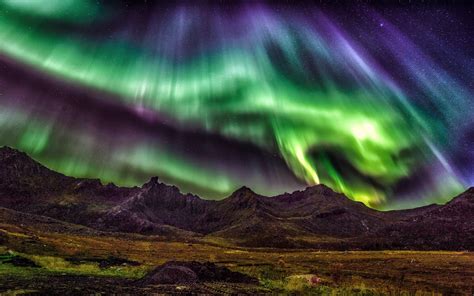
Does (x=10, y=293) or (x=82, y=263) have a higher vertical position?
(x=82, y=263)

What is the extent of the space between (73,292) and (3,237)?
63223mm

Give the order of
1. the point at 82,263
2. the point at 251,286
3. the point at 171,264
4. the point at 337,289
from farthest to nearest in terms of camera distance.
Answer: the point at 82,263, the point at 171,264, the point at 251,286, the point at 337,289

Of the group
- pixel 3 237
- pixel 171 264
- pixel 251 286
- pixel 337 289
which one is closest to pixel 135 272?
pixel 171 264

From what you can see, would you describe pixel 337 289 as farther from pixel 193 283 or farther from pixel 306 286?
pixel 193 283

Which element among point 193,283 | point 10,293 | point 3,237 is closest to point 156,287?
point 193,283

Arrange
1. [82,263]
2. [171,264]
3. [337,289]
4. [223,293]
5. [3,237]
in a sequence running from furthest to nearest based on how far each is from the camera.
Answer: [3,237], [82,263], [171,264], [337,289], [223,293]

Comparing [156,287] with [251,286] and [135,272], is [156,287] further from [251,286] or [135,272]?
[135,272]

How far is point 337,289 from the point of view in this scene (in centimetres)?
4831

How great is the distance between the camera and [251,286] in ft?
170

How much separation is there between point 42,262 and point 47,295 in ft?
96.2

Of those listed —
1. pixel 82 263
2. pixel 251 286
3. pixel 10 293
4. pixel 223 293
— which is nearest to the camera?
pixel 10 293

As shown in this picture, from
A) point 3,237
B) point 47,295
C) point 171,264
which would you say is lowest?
point 47,295

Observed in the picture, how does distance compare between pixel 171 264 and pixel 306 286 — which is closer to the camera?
pixel 306 286

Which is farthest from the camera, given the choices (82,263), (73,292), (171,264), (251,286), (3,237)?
(3,237)
